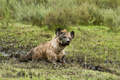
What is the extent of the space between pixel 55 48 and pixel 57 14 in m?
5.71

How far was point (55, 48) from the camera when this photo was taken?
852 centimetres

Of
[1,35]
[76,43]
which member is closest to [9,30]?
[1,35]

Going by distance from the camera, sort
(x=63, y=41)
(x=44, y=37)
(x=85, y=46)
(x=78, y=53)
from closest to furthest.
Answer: (x=63, y=41) → (x=78, y=53) → (x=85, y=46) → (x=44, y=37)

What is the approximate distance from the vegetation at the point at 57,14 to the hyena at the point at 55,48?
16.7 feet

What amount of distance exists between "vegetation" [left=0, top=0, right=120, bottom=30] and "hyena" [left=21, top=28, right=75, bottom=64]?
5092 millimetres

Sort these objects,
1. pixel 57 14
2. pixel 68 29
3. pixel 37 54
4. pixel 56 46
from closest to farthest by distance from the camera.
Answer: pixel 56 46
pixel 37 54
pixel 57 14
pixel 68 29

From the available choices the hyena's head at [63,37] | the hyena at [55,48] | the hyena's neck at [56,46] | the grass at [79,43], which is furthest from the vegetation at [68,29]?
the hyena's head at [63,37]

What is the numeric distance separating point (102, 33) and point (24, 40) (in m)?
4.32

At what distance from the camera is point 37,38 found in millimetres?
12766

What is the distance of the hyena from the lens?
326 inches

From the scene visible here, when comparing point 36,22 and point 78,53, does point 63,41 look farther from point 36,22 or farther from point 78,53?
point 36,22

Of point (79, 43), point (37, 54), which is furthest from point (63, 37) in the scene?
point (79, 43)

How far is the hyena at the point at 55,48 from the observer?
27.2ft

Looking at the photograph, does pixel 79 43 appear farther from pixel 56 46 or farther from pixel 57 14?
pixel 56 46
